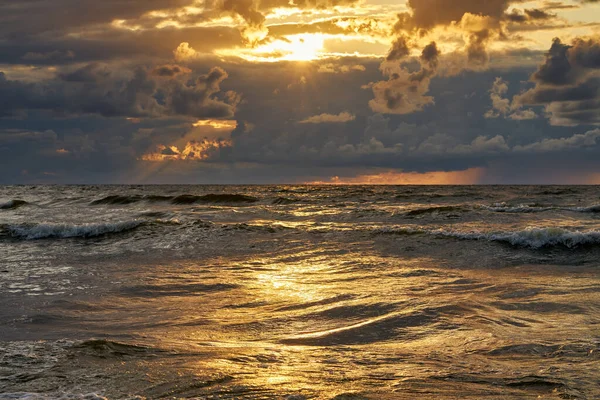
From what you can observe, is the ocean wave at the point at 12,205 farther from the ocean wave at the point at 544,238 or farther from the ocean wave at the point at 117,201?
the ocean wave at the point at 544,238

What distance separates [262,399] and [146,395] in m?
1.17

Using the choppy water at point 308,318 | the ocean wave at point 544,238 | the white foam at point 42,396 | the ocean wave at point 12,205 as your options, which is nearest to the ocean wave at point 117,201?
the ocean wave at point 12,205

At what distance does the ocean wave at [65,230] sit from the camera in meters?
23.7

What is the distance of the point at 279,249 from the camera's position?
62.3 feet

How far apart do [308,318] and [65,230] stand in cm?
1826

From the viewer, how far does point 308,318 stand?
912 cm

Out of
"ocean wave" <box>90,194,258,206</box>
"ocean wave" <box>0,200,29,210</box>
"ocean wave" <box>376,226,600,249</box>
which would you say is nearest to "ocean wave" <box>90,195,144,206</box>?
"ocean wave" <box>90,194,258,206</box>

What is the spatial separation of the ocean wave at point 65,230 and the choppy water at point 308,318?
3.41 meters

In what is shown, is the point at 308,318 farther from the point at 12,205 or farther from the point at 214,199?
the point at 12,205

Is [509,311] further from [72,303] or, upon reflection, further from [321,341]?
[72,303]

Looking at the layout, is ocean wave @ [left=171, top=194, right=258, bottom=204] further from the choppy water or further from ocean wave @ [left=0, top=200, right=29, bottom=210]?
the choppy water

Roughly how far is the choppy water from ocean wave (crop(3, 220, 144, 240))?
341 cm

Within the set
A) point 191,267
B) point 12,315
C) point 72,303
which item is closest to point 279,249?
point 191,267

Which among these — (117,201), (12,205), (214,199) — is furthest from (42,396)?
(12,205)
